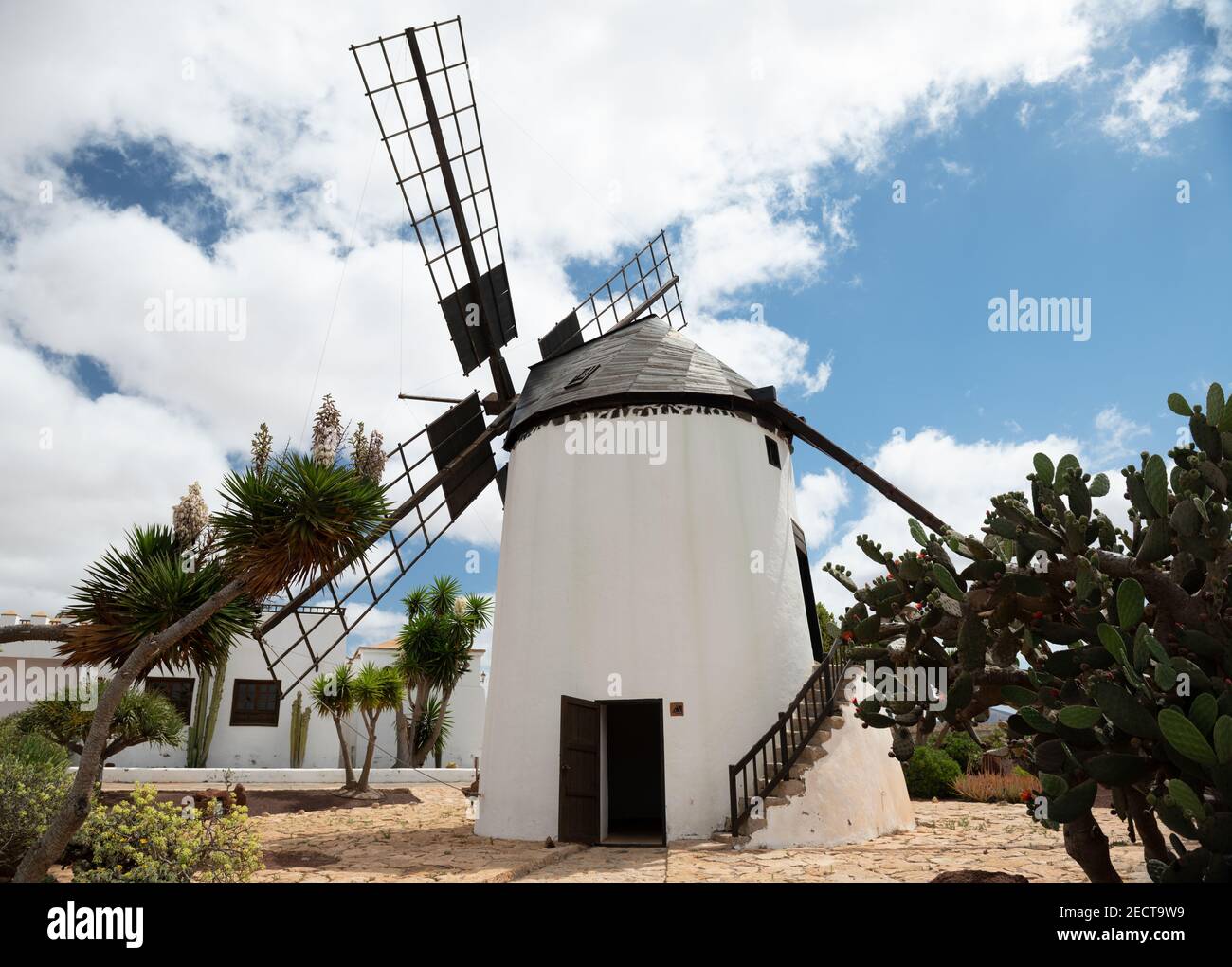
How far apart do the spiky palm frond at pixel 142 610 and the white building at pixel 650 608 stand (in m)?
4.70

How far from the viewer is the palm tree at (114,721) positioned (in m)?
13.0

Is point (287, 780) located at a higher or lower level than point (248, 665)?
lower

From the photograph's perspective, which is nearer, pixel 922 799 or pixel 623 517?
pixel 623 517

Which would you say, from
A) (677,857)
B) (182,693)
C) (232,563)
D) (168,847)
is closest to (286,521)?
(232,563)

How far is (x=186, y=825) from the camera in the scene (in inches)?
255

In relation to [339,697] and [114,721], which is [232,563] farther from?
[339,697]

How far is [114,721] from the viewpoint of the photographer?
43.7 ft

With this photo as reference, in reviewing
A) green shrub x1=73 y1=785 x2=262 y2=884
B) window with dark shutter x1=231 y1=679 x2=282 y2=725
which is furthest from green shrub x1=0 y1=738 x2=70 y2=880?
window with dark shutter x1=231 y1=679 x2=282 y2=725

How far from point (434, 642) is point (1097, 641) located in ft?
60.9

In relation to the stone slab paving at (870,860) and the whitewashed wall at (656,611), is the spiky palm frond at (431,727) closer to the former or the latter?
the whitewashed wall at (656,611)

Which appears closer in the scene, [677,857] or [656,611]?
[677,857]
